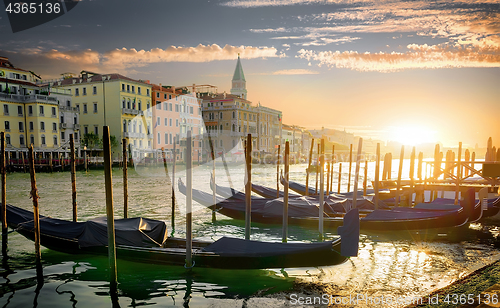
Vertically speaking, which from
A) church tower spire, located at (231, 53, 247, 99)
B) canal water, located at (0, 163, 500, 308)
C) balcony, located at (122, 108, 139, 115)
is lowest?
canal water, located at (0, 163, 500, 308)

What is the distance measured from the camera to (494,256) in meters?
6.63

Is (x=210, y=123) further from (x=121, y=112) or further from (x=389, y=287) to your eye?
(x=389, y=287)

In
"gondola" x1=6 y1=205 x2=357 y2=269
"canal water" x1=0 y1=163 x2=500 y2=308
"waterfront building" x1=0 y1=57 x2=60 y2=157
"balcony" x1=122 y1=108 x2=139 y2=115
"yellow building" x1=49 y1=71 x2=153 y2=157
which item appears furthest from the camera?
"balcony" x1=122 y1=108 x2=139 y2=115

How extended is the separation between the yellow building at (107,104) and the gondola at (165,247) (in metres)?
27.2

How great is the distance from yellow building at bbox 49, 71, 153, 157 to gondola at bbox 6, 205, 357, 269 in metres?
27.2

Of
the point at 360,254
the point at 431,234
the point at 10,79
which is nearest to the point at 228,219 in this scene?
the point at 360,254

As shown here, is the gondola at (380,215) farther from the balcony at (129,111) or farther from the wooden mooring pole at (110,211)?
the balcony at (129,111)

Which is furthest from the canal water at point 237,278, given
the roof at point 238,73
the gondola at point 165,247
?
the roof at point 238,73

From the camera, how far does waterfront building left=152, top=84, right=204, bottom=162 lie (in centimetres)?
3669

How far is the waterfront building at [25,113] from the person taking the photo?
26781mm

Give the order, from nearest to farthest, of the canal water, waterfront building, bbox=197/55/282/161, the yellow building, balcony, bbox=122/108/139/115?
the canal water < the yellow building < balcony, bbox=122/108/139/115 < waterfront building, bbox=197/55/282/161

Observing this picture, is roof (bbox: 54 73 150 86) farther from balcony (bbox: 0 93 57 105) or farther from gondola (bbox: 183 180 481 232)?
gondola (bbox: 183 180 481 232)

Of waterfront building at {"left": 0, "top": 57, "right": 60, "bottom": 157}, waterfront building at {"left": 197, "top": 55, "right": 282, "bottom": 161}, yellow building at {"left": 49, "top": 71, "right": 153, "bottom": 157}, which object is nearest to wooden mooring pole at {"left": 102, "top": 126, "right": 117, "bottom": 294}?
waterfront building at {"left": 0, "top": 57, "right": 60, "bottom": 157}

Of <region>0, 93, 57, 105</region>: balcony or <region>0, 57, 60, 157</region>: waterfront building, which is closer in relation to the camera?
<region>0, 93, 57, 105</region>: balcony
